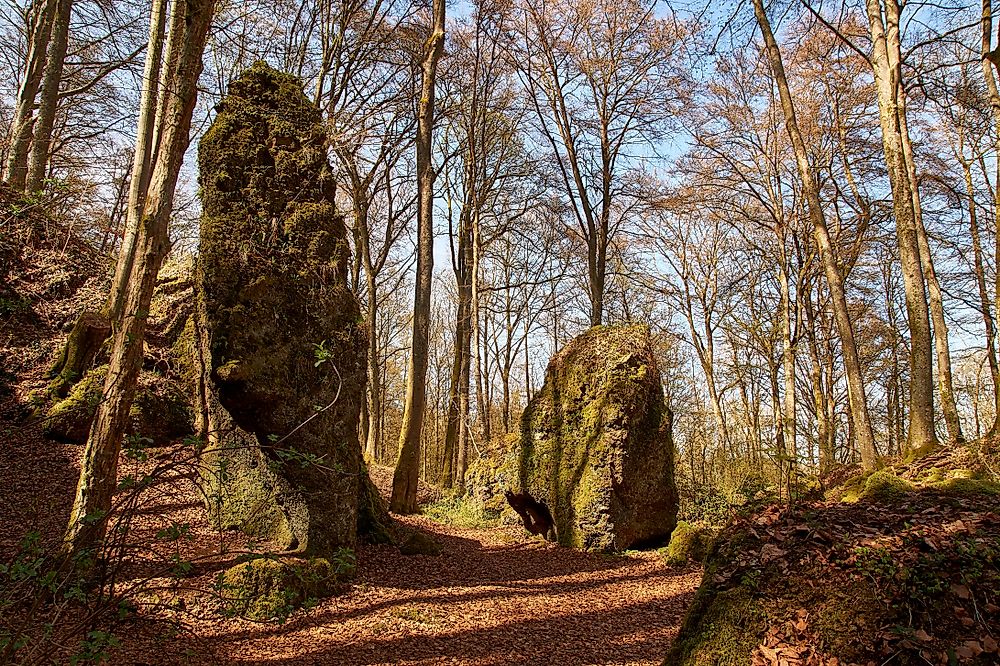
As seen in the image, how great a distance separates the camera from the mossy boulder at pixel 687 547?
754cm

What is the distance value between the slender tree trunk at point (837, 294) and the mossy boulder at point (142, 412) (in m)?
9.81

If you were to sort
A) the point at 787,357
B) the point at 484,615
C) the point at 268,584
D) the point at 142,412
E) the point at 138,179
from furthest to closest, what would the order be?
the point at 787,357 → the point at 142,412 → the point at 484,615 → the point at 138,179 → the point at 268,584

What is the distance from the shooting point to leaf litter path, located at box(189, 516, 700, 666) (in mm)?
4418

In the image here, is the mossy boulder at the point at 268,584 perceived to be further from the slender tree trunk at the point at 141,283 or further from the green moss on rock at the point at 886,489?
the green moss on rock at the point at 886,489

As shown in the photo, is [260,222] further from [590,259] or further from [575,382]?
[590,259]

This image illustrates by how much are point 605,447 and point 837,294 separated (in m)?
4.91

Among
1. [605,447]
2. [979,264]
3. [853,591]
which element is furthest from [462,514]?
[979,264]

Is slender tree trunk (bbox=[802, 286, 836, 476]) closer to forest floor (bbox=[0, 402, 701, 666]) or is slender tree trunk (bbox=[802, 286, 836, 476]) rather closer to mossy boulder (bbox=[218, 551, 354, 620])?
forest floor (bbox=[0, 402, 701, 666])

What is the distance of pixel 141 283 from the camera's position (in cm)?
477

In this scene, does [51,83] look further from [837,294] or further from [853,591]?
[837,294]

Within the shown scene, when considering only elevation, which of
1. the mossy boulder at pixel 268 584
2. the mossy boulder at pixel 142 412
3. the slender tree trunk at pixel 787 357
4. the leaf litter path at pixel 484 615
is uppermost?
the slender tree trunk at pixel 787 357

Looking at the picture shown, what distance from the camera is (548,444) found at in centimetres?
930

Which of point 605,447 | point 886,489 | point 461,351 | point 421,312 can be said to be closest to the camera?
point 886,489

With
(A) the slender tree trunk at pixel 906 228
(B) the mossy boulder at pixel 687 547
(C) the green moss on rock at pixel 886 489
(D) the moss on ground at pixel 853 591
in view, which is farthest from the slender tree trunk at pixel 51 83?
(A) the slender tree trunk at pixel 906 228
